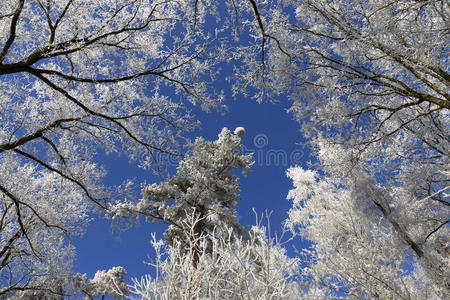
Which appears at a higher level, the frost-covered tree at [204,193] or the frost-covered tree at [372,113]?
the frost-covered tree at [204,193]

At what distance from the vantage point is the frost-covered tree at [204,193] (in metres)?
10.6

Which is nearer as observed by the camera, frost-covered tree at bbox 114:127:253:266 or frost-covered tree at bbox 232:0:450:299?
frost-covered tree at bbox 232:0:450:299

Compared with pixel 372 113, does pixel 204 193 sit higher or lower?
higher

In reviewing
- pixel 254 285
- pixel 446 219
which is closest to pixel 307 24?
pixel 254 285

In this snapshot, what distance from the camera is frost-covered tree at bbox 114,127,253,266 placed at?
417 inches

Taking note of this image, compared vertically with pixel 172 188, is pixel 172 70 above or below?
below

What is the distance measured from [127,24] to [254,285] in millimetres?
4980

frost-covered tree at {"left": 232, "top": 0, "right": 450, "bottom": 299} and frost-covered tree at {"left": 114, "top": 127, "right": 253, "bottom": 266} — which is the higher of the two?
frost-covered tree at {"left": 114, "top": 127, "right": 253, "bottom": 266}

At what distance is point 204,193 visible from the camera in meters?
10.6

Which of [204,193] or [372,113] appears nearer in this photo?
[372,113]

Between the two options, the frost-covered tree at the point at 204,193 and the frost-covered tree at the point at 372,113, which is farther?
the frost-covered tree at the point at 204,193

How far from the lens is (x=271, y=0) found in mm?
4578

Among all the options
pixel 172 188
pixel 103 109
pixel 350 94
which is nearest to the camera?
pixel 350 94

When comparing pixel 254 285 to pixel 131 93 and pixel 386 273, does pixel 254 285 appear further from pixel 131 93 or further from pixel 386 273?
pixel 131 93
